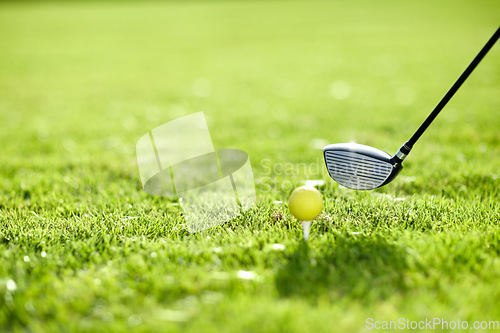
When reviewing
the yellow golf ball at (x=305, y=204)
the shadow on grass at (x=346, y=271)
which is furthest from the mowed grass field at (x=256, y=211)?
the yellow golf ball at (x=305, y=204)

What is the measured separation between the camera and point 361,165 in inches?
136

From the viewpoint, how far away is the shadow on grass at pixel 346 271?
258 cm

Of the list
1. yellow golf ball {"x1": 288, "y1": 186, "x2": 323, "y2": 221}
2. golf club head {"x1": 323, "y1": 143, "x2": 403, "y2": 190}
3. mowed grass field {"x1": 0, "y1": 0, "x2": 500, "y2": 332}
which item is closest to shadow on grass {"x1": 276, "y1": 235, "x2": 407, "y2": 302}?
mowed grass field {"x1": 0, "y1": 0, "x2": 500, "y2": 332}

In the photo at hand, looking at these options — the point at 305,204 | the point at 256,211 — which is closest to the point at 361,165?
the point at 305,204

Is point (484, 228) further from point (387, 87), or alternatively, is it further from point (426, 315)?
point (387, 87)

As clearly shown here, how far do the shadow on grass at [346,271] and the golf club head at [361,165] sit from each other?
1.79 ft

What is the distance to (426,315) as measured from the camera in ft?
7.76

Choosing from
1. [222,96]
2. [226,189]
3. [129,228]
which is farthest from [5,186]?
[222,96]

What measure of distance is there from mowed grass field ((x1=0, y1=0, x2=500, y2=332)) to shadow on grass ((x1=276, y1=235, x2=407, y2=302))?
0.01m

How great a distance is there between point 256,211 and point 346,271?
1.15m

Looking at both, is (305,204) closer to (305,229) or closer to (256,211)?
(305,229)

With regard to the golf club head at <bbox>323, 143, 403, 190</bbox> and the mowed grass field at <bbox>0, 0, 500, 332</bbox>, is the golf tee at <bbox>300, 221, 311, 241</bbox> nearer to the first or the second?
the mowed grass field at <bbox>0, 0, 500, 332</bbox>

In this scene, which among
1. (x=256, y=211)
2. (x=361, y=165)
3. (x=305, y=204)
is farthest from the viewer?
(x=256, y=211)

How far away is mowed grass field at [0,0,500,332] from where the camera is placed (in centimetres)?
246
